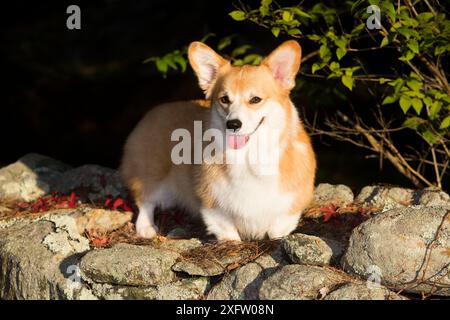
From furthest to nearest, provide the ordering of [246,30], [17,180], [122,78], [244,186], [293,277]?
[122,78] → [246,30] → [17,180] → [244,186] → [293,277]

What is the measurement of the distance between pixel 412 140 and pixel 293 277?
11.4 feet

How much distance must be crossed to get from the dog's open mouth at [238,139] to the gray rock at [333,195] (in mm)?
1127

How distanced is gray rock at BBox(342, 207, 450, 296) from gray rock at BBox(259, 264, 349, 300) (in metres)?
0.15

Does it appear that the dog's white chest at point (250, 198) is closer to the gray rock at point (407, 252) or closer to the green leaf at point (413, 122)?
the gray rock at point (407, 252)

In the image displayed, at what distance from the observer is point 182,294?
3.18m

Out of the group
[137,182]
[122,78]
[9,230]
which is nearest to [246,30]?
[122,78]

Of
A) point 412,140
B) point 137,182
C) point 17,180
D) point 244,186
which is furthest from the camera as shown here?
point 412,140

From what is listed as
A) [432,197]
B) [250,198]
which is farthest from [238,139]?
[432,197]

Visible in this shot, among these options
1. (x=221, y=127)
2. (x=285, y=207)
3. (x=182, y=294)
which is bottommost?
(x=182, y=294)

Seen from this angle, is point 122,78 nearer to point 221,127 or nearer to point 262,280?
point 221,127

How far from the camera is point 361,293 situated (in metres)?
2.85

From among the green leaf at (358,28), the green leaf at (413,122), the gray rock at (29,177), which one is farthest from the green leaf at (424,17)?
the gray rock at (29,177)

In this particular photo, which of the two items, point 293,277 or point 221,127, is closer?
point 293,277

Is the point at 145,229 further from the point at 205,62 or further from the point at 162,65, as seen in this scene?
the point at 205,62
